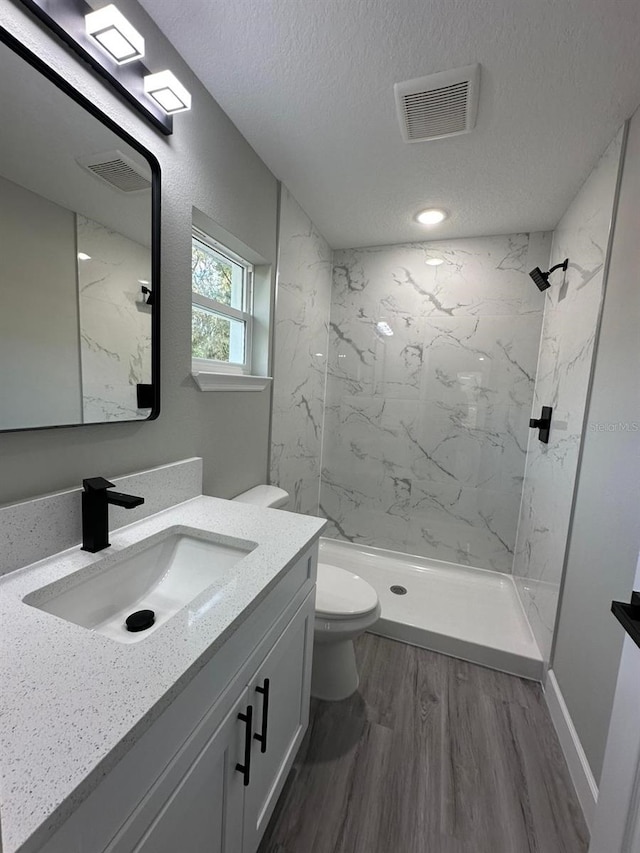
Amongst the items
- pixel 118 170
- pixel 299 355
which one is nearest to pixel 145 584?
pixel 118 170

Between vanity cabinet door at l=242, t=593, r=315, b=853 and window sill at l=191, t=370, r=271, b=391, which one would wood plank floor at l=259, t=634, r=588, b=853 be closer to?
vanity cabinet door at l=242, t=593, r=315, b=853

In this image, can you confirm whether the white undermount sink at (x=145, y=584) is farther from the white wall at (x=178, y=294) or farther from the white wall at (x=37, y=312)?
the white wall at (x=37, y=312)

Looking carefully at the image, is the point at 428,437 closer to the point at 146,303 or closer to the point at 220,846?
the point at 146,303

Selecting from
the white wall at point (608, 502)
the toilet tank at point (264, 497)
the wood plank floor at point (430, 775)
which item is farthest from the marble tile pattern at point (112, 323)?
the white wall at point (608, 502)

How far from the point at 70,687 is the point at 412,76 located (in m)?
1.81

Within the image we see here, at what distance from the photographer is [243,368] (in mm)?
1825

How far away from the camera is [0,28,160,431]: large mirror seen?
0.77 meters

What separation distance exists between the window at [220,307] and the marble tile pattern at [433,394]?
1.06 meters

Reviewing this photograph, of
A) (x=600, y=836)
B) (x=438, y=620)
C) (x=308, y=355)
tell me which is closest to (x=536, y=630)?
(x=438, y=620)

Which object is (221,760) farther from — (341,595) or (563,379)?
(563,379)

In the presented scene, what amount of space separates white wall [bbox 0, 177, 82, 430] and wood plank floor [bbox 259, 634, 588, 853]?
55.5 inches

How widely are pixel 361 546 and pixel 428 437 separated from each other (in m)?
1.01

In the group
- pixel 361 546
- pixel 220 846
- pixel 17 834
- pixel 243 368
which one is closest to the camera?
pixel 17 834

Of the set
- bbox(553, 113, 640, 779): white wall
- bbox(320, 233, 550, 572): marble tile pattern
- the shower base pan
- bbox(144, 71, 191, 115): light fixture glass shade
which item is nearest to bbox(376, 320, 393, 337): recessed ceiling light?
bbox(320, 233, 550, 572): marble tile pattern
